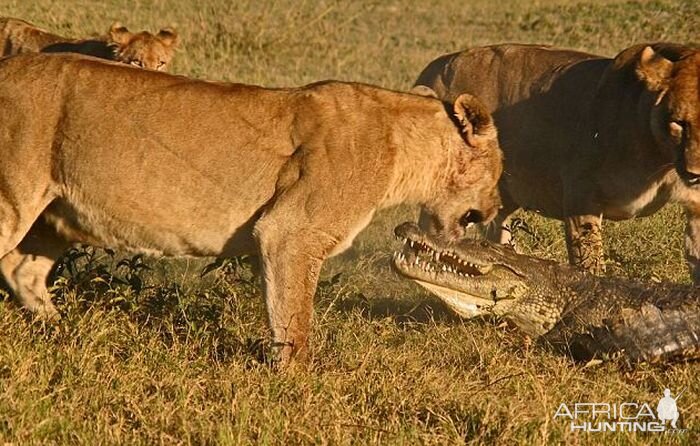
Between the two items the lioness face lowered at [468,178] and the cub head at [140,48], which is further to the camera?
the cub head at [140,48]

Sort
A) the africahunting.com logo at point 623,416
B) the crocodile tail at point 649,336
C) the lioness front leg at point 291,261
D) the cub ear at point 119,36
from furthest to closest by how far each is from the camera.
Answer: the cub ear at point 119,36
the crocodile tail at point 649,336
the lioness front leg at point 291,261
the africahunting.com logo at point 623,416

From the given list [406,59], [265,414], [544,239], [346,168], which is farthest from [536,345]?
[406,59]

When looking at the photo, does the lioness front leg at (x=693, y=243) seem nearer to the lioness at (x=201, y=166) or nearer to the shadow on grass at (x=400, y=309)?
the shadow on grass at (x=400, y=309)

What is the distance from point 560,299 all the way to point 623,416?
1.11m

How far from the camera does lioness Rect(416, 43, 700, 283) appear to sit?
7.06 metres

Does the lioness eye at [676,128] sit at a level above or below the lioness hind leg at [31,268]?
above

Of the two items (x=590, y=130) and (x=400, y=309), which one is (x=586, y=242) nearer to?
(x=590, y=130)

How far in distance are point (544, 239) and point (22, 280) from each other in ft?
12.3

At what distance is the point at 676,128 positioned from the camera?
6.93 metres

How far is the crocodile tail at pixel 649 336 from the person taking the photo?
236 inches

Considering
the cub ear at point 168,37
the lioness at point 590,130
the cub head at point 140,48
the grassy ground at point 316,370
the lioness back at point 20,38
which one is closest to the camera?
the grassy ground at point 316,370

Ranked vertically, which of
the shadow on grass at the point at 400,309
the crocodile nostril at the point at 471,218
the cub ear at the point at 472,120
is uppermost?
the cub ear at the point at 472,120

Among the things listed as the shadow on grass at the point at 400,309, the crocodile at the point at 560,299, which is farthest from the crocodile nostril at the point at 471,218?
the shadow on grass at the point at 400,309

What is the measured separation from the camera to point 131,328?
6.01m
